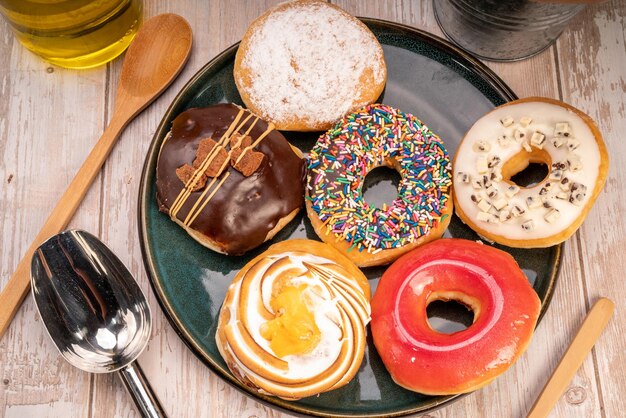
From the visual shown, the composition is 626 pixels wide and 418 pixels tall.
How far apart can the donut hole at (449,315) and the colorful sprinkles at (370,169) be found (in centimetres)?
17

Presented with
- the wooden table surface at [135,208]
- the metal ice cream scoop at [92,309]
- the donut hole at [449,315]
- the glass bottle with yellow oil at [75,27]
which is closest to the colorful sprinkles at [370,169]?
the donut hole at [449,315]

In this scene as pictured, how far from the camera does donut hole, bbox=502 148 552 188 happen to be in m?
1.60

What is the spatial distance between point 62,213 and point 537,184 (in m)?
1.10

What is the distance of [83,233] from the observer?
163 cm

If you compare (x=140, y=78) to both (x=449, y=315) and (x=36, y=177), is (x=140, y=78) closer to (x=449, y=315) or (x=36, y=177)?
(x=36, y=177)

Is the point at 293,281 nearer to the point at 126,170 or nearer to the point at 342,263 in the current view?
the point at 342,263

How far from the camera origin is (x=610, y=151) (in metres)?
1.76

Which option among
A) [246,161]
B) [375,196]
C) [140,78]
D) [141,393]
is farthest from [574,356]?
[140,78]

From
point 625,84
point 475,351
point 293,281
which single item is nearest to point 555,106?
point 625,84

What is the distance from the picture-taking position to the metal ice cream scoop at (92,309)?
1576 mm

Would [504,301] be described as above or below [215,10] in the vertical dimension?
Answer: below

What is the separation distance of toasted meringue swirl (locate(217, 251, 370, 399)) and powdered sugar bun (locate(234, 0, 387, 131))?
356 millimetres

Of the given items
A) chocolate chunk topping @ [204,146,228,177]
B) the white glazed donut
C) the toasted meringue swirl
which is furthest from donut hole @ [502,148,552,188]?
chocolate chunk topping @ [204,146,228,177]

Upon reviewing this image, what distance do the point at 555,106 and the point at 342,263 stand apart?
0.58 m
